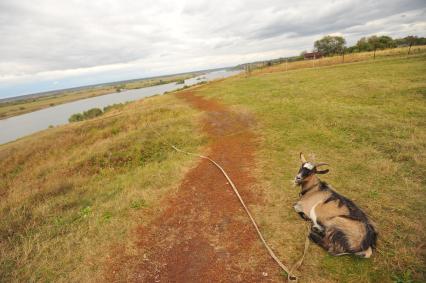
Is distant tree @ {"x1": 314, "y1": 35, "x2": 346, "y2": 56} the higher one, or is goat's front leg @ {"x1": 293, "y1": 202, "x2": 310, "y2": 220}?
distant tree @ {"x1": 314, "y1": 35, "x2": 346, "y2": 56}

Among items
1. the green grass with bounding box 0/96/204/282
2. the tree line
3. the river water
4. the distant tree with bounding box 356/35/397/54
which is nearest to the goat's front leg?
the green grass with bounding box 0/96/204/282

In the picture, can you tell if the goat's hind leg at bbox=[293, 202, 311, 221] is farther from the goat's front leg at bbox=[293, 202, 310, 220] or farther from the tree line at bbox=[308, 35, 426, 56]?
the tree line at bbox=[308, 35, 426, 56]

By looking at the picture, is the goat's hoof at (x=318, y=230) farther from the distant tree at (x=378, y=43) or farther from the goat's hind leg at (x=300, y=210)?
the distant tree at (x=378, y=43)

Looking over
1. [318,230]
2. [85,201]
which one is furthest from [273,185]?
[85,201]

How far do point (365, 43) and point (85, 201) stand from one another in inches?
3075

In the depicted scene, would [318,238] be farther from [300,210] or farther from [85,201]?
[85,201]

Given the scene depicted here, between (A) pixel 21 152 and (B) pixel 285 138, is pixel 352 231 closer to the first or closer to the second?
(B) pixel 285 138

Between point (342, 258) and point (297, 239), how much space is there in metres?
0.81

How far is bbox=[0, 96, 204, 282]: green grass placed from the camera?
15.8ft

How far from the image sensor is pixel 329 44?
260ft

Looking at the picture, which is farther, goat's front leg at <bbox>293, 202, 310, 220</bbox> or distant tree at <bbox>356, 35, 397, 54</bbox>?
distant tree at <bbox>356, 35, 397, 54</bbox>

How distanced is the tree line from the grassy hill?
46.1 meters

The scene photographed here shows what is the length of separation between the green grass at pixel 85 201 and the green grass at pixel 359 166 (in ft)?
10.6

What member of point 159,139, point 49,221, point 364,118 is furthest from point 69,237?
point 364,118
